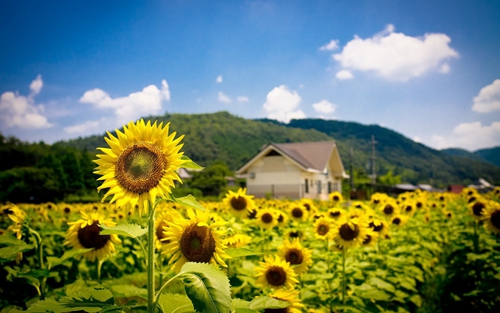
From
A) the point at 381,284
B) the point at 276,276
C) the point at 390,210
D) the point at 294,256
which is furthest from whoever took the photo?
the point at 390,210

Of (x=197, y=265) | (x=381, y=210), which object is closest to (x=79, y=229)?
(x=197, y=265)

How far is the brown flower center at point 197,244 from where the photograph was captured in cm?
167

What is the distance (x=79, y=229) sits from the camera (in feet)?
8.26

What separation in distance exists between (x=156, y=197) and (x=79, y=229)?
1.42 metres

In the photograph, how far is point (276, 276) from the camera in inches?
94.3

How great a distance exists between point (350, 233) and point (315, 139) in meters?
105

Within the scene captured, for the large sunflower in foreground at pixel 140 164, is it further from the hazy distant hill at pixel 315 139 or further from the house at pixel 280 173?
the hazy distant hill at pixel 315 139

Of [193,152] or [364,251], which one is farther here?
[193,152]

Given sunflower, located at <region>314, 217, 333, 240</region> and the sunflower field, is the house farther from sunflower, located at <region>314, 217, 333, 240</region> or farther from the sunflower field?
sunflower, located at <region>314, 217, 333, 240</region>

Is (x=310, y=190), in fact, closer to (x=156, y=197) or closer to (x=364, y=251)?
(x=364, y=251)

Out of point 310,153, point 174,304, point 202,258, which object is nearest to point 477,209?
point 202,258

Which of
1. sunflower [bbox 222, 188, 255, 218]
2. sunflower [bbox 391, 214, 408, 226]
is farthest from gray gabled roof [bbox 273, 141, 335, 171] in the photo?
sunflower [bbox 222, 188, 255, 218]

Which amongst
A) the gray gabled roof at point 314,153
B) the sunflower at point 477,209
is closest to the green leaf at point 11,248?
the sunflower at point 477,209

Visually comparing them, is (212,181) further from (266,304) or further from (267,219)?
(266,304)
